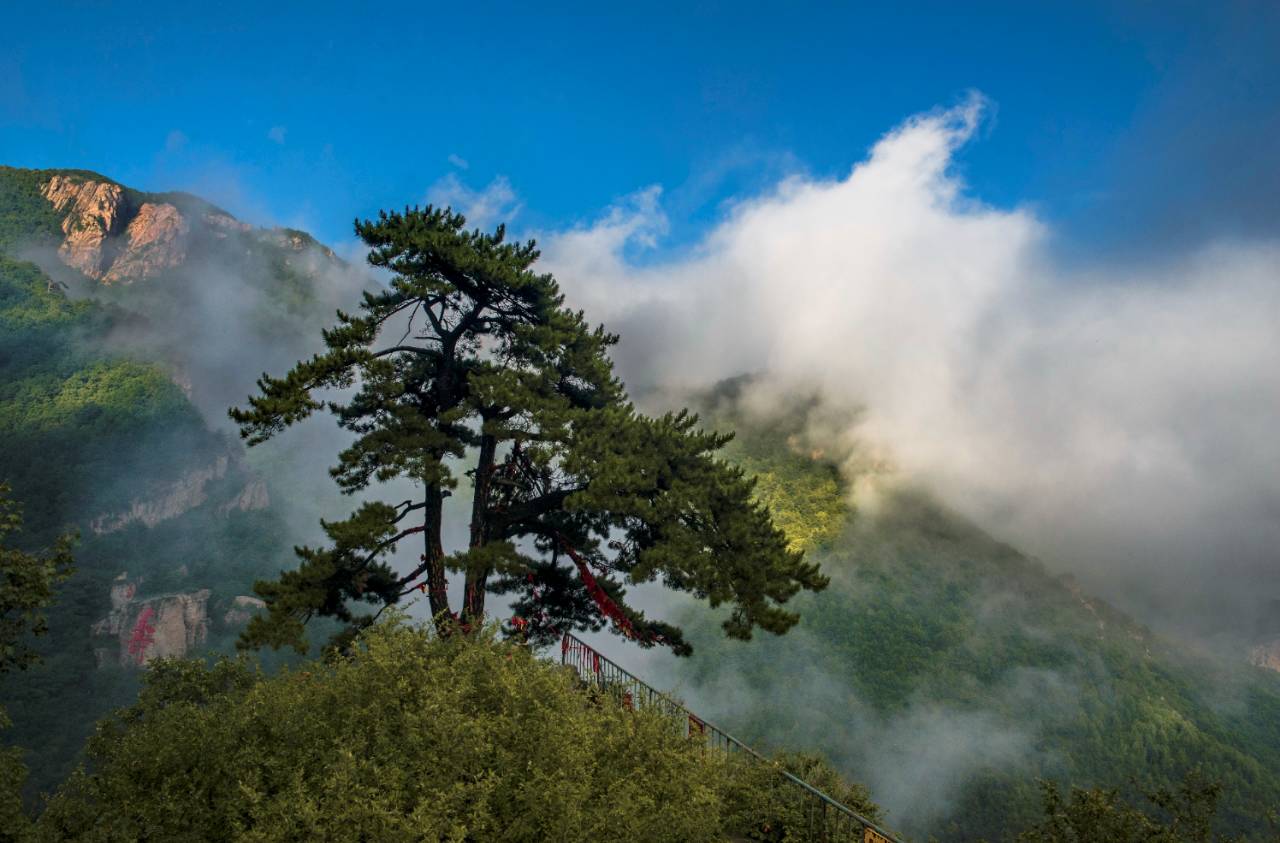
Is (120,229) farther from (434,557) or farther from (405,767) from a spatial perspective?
(405,767)

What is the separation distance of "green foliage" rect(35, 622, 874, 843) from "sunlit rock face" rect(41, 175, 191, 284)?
486 ft

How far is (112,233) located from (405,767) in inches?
6160

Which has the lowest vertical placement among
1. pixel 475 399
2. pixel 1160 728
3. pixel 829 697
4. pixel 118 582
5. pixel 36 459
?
pixel 118 582

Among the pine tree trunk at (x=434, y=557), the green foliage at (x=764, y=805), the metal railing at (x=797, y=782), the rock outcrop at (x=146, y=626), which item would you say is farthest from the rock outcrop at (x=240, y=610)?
the green foliage at (x=764, y=805)

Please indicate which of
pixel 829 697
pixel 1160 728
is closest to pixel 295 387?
pixel 829 697

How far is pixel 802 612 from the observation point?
292ft

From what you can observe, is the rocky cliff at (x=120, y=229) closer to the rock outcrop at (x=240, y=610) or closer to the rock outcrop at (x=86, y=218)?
the rock outcrop at (x=86, y=218)

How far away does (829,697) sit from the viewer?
84.9 metres

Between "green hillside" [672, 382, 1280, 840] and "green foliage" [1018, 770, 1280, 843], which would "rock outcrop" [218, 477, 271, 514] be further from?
"green foliage" [1018, 770, 1280, 843]

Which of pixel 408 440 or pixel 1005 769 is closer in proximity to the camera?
pixel 408 440

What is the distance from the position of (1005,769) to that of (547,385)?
3218 inches

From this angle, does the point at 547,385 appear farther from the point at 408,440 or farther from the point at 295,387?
the point at 295,387

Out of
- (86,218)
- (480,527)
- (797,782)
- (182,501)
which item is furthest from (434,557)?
(86,218)

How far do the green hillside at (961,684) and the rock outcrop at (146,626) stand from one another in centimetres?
5004
